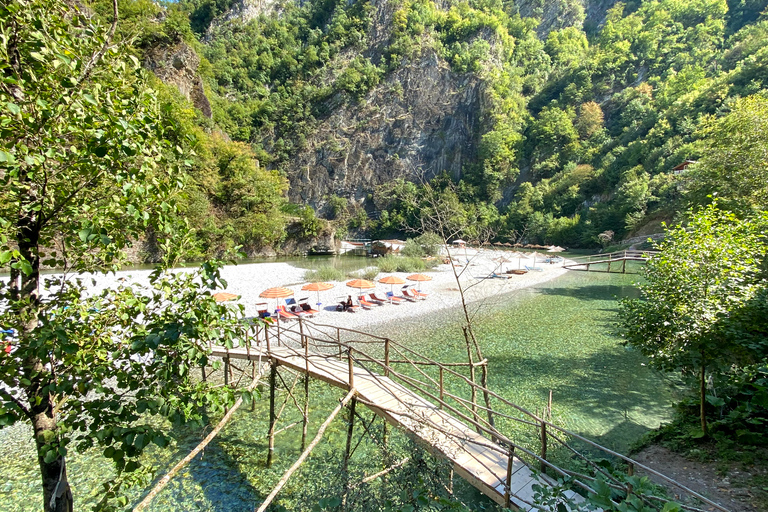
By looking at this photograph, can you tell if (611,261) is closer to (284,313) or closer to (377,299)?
(377,299)

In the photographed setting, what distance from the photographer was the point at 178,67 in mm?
38031

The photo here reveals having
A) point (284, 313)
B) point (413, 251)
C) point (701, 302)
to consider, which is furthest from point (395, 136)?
point (701, 302)

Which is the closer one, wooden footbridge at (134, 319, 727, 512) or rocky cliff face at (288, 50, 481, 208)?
wooden footbridge at (134, 319, 727, 512)

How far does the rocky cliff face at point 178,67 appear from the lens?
3619 cm

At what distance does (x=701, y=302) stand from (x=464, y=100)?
280 ft

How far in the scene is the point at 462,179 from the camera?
81.6 meters

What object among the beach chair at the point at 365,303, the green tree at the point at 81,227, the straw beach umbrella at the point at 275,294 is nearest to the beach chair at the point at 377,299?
the beach chair at the point at 365,303

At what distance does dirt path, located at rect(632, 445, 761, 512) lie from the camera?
4.96 m

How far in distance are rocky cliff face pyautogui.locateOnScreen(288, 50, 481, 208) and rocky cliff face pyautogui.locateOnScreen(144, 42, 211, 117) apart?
3568 centimetres

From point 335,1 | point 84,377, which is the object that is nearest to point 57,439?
point 84,377

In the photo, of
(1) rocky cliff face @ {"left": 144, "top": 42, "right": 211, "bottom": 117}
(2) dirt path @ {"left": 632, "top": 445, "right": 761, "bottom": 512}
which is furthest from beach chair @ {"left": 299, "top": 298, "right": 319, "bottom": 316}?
(1) rocky cliff face @ {"left": 144, "top": 42, "right": 211, "bottom": 117}

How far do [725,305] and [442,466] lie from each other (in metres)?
6.43

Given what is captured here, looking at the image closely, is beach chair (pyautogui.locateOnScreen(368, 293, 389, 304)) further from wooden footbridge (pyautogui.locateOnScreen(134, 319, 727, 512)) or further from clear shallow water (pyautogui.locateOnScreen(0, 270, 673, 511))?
wooden footbridge (pyautogui.locateOnScreen(134, 319, 727, 512))

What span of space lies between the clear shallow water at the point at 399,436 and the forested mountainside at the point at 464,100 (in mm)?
41940
